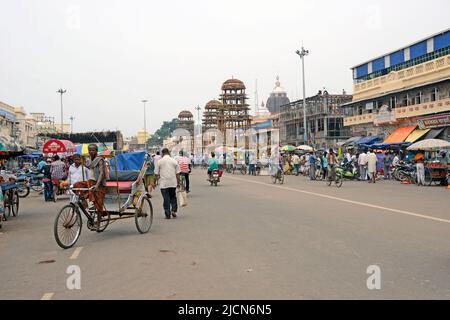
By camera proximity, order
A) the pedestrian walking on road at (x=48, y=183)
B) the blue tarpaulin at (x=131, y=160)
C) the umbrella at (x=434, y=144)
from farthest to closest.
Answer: the umbrella at (x=434, y=144) → the pedestrian walking on road at (x=48, y=183) → the blue tarpaulin at (x=131, y=160)

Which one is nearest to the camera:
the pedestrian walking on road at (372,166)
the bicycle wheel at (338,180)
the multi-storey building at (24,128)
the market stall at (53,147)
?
the bicycle wheel at (338,180)

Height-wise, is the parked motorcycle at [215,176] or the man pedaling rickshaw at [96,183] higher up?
the man pedaling rickshaw at [96,183]

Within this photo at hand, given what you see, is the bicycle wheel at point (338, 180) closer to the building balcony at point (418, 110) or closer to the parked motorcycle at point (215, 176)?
the parked motorcycle at point (215, 176)

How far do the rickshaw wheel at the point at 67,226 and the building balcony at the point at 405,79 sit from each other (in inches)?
1165

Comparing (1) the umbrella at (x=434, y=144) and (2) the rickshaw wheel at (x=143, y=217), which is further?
(1) the umbrella at (x=434, y=144)

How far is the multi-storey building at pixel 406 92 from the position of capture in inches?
1275

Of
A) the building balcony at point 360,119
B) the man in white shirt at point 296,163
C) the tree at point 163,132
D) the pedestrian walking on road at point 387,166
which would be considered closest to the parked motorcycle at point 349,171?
the pedestrian walking on road at point 387,166

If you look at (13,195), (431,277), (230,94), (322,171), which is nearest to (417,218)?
(431,277)

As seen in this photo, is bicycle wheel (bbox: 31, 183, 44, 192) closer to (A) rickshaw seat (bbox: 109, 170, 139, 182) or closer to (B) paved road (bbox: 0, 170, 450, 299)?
(B) paved road (bbox: 0, 170, 450, 299)

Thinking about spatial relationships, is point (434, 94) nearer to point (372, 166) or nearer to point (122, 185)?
point (372, 166)

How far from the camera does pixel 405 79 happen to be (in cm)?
3709

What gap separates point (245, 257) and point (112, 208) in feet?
11.7

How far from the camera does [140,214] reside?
9547 millimetres
